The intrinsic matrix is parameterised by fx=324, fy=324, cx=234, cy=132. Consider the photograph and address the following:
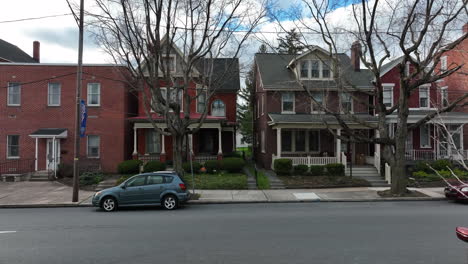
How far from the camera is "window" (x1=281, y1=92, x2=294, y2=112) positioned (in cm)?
2397

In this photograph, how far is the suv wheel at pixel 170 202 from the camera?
12.4 m

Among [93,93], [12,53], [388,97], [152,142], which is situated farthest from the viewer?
[12,53]

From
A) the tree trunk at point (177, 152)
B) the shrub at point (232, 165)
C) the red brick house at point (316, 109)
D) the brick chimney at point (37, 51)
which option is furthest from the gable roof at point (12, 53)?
the red brick house at point (316, 109)

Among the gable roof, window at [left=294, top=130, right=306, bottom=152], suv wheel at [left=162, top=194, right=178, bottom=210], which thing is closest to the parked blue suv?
suv wheel at [left=162, top=194, right=178, bottom=210]

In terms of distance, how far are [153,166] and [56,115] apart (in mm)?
8140

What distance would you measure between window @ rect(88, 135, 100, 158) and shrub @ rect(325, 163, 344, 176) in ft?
51.3

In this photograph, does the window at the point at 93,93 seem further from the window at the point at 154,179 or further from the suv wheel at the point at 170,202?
the suv wheel at the point at 170,202

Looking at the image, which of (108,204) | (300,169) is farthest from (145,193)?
(300,169)

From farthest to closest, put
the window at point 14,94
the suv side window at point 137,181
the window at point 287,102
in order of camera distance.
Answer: the window at point 287,102 < the window at point 14,94 < the suv side window at point 137,181

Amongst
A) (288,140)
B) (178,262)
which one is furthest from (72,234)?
(288,140)

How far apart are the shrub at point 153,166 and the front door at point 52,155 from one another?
627 cm

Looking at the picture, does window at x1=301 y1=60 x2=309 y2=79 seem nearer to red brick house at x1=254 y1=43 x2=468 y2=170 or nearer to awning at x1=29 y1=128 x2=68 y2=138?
red brick house at x1=254 y1=43 x2=468 y2=170

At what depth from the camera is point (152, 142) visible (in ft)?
80.9

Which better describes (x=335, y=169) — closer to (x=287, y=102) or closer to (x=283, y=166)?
(x=283, y=166)
